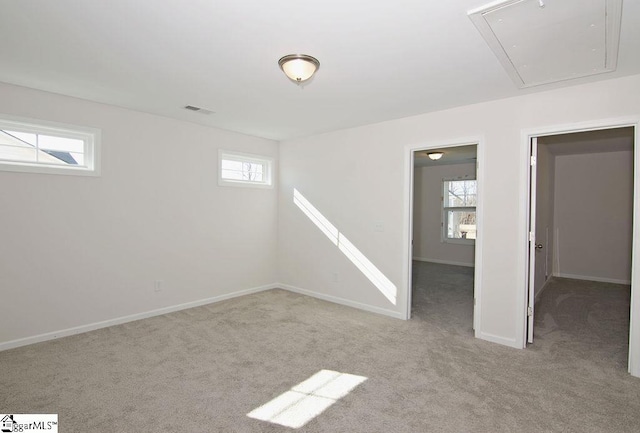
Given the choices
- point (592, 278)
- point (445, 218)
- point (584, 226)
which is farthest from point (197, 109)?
point (592, 278)

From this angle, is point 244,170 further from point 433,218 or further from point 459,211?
point 459,211

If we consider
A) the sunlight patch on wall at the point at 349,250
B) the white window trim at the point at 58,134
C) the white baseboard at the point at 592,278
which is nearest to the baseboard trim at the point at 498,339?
the sunlight patch on wall at the point at 349,250

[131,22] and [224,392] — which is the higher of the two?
[131,22]

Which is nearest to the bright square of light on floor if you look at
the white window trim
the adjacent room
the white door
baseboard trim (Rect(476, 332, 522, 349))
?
the adjacent room

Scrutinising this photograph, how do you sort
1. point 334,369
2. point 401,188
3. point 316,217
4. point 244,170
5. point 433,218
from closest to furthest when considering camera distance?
point 334,369, point 401,188, point 316,217, point 244,170, point 433,218

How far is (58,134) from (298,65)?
2722mm

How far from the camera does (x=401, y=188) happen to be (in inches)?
161

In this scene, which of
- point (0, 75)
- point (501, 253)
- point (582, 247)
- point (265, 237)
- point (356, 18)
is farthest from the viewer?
point (582, 247)

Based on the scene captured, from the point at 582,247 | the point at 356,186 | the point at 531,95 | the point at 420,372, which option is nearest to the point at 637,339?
the point at 420,372

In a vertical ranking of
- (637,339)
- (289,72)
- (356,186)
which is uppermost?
(289,72)

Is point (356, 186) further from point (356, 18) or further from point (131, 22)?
point (131, 22)

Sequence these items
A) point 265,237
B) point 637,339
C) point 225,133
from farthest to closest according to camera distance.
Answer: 1. point 265,237
2. point 225,133
3. point 637,339

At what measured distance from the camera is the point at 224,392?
244 cm

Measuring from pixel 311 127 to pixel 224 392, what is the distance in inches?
132
